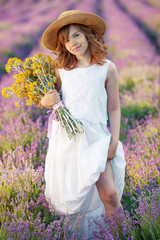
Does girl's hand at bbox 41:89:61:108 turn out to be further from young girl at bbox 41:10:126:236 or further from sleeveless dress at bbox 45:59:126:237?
sleeveless dress at bbox 45:59:126:237

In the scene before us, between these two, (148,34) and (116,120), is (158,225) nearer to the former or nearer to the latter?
(116,120)

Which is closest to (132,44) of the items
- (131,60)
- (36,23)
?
(131,60)

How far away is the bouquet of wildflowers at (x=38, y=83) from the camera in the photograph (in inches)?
76.9

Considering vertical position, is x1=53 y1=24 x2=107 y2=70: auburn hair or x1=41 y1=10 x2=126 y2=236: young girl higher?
x1=53 y1=24 x2=107 y2=70: auburn hair

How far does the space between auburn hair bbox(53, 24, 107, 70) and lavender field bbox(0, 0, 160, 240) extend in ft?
3.43

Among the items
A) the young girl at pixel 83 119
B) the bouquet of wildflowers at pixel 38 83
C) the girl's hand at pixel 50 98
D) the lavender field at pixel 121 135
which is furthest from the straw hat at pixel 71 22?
the lavender field at pixel 121 135

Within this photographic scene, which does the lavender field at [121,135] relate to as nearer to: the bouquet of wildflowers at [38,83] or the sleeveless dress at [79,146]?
the sleeveless dress at [79,146]

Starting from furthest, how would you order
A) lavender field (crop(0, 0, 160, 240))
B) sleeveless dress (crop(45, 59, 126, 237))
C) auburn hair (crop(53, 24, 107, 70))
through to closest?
auburn hair (crop(53, 24, 107, 70))
sleeveless dress (crop(45, 59, 126, 237))
lavender field (crop(0, 0, 160, 240))

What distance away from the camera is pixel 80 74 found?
2.06 m

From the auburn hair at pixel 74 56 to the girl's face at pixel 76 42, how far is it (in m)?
0.03

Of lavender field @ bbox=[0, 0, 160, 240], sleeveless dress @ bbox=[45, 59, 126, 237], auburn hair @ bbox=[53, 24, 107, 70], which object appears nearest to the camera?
lavender field @ bbox=[0, 0, 160, 240]

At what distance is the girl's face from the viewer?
6.51ft

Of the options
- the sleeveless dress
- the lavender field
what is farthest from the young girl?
the lavender field

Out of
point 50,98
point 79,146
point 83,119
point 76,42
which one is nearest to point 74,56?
point 76,42
